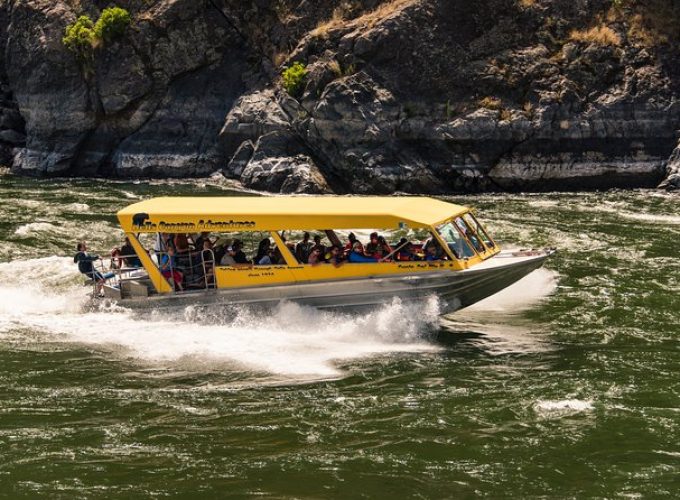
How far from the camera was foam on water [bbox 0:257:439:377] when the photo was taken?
17828 mm

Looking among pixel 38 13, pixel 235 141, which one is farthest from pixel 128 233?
pixel 38 13

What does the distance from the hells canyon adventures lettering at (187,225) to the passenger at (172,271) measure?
0.64m

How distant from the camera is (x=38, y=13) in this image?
176 ft

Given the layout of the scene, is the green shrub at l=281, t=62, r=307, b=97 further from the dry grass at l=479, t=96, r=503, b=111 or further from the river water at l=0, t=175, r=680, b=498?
the river water at l=0, t=175, r=680, b=498

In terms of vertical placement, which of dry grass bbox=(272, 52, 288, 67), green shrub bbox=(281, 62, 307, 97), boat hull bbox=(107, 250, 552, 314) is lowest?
boat hull bbox=(107, 250, 552, 314)

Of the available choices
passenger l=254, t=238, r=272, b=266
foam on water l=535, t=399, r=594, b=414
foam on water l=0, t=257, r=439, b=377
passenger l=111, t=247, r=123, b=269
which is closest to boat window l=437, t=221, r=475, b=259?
foam on water l=0, t=257, r=439, b=377

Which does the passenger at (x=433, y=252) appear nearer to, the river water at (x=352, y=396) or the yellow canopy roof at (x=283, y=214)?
the yellow canopy roof at (x=283, y=214)

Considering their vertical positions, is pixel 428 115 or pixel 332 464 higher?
pixel 428 115

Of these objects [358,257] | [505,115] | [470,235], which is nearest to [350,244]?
[358,257]

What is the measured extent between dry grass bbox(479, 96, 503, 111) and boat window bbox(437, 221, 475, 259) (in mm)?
24503

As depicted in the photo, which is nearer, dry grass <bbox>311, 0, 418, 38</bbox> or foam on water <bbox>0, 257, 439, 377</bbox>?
foam on water <bbox>0, 257, 439, 377</bbox>

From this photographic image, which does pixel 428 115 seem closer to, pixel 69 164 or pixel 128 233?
pixel 69 164

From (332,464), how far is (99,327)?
9.32 metres

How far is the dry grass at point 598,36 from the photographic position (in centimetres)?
4566
